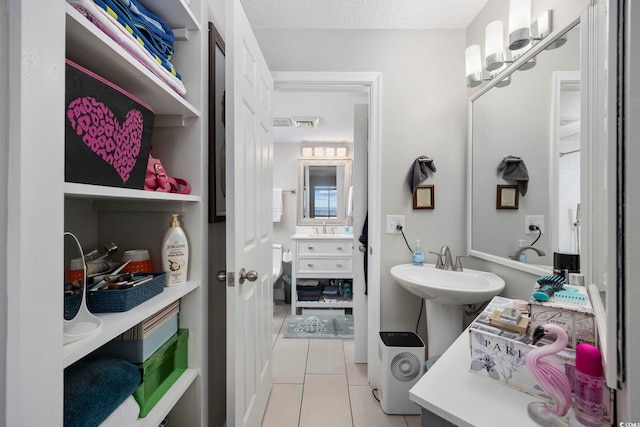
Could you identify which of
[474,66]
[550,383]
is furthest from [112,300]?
[474,66]

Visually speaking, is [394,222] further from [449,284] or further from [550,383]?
[550,383]

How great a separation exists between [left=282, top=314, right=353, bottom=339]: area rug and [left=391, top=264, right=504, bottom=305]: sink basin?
1.20m

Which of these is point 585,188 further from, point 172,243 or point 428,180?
point 172,243

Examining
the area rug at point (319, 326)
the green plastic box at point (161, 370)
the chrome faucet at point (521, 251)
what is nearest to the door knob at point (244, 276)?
the green plastic box at point (161, 370)

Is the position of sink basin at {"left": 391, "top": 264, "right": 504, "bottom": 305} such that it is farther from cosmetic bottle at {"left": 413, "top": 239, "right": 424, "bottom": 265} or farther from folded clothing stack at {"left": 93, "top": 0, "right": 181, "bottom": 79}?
folded clothing stack at {"left": 93, "top": 0, "right": 181, "bottom": 79}

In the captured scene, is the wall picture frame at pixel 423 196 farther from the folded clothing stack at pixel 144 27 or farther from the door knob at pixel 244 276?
the folded clothing stack at pixel 144 27

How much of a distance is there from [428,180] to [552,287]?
3.52ft

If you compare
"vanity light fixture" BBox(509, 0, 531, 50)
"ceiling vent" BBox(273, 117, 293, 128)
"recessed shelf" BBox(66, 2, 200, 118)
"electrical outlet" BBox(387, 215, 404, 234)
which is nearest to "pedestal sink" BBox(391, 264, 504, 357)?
"electrical outlet" BBox(387, 215, 404, 234)

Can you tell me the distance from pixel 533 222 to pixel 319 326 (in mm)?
2111

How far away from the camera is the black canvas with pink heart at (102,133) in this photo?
0.54 meters

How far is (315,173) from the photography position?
3602mm

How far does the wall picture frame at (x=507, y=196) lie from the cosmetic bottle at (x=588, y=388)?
3.23 ft

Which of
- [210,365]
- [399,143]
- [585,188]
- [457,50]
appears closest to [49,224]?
[210,365]

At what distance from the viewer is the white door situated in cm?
A: 103
